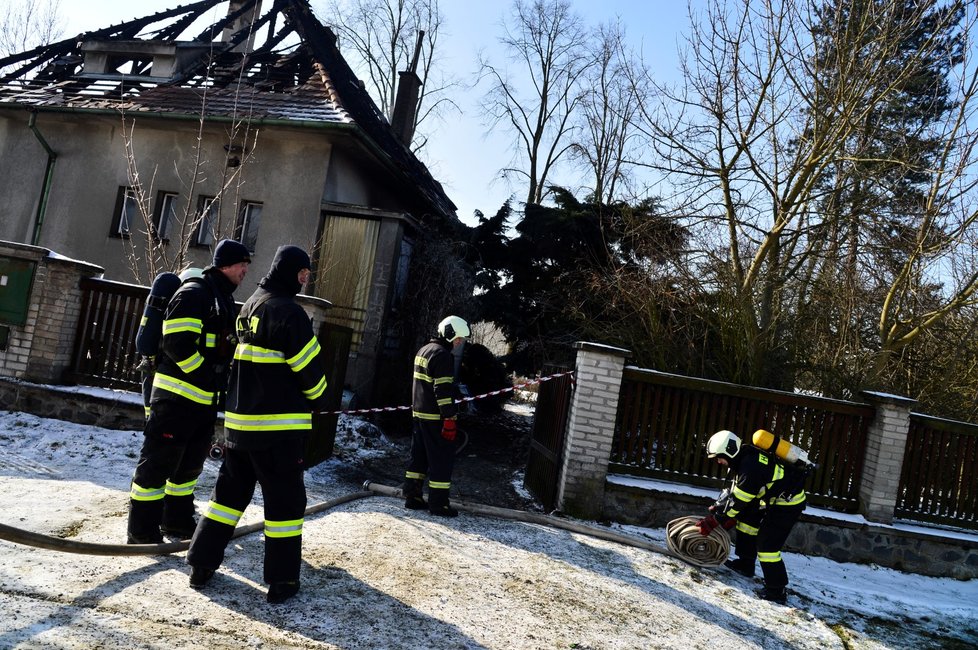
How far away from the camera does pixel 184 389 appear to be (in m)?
3.94

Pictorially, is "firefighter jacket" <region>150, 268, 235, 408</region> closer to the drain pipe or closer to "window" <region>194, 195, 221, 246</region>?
"window" <region>194, 195, 221, 246</region>

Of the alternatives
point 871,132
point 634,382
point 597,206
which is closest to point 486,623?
point 634,382

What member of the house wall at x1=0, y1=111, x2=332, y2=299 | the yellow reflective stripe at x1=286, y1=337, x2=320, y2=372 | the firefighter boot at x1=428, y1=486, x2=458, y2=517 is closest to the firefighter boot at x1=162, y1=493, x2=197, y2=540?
the yellow reflective stripe at x1=286, y1=337, x2=320, y2=372

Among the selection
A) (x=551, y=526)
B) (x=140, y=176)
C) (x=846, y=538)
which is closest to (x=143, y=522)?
(x=551, y=526)

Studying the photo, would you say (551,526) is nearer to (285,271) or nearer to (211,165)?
(285,271)

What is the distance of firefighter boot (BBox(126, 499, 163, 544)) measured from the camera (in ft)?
13.1

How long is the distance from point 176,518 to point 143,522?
0.87ft

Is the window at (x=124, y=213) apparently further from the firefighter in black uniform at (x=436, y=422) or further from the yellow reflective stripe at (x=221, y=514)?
Result: the yellow reflective stripe at (x=221, y=514)

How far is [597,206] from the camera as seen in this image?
13.0 m

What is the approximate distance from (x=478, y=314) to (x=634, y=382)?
6.58 m

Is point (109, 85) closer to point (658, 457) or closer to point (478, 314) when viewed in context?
point (478, 314)

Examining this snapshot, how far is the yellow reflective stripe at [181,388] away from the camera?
155 inches

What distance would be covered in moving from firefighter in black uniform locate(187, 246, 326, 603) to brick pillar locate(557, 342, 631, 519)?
381 cm

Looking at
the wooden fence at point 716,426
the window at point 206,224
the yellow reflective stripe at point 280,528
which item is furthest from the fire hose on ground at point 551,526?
the window at point 206,224
